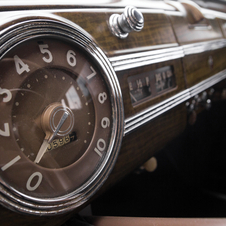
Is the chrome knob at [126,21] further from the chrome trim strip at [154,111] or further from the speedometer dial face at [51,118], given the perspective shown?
the chrome trim strip at [154,111]

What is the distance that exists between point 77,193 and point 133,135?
0.33 m

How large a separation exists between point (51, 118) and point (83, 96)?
0.14 meters

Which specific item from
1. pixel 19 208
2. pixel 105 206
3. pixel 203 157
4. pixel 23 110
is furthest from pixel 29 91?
pixel 203 157

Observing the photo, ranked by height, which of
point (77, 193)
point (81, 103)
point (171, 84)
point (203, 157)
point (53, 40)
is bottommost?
point (203, 157)

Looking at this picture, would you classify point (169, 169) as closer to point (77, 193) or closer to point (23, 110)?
point (77, 193)

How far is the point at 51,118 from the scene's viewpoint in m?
0.57

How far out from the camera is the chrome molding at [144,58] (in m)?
0.79

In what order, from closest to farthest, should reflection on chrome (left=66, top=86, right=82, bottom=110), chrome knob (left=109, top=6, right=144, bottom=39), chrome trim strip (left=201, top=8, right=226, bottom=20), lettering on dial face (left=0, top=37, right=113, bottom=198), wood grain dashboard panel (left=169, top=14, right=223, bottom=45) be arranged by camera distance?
lettering on dial face (left=0, top=37, right=113, bottom=198)
reflection on chrome (left=66, top=86, right=82, bottom=110)
chrome knob (left=109, top=6, right=144, bottom=39)
wood grain dashboard panel (left=169, top=14, right=223, bottom=45)
chrome trim strip (left=201, top=8, right=226, bottom=20)

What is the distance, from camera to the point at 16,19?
526mm

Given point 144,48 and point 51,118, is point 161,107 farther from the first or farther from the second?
point 51,118

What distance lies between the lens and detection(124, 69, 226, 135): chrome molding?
83cm

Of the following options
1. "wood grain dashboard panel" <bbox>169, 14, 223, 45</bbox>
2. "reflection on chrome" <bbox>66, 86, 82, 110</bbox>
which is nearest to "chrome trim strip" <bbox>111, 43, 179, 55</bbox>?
"wood grain dashboard panel" <bbox>169, 14, 223, 45</bbox>

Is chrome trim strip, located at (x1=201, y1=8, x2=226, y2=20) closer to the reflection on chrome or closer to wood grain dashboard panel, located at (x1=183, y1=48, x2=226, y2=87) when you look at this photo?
wood grain dashboard panel, located at (x1=183, y1=48, x2=226, y2=87)

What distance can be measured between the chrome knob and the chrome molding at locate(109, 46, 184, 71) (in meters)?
0.09
